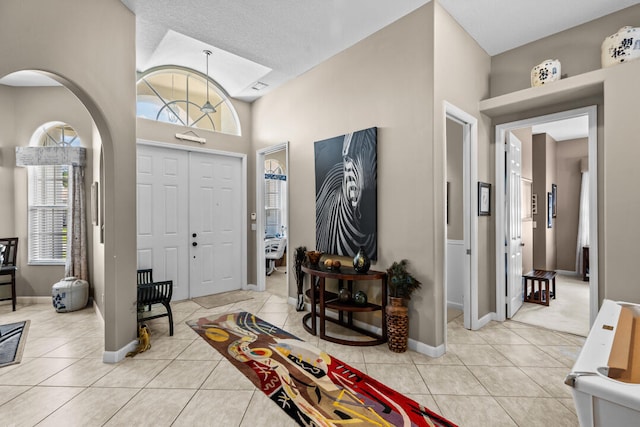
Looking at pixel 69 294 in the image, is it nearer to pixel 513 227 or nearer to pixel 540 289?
pixel 513 227

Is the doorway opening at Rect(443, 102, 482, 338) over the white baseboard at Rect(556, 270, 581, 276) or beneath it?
over

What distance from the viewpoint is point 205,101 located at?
15.7 ft

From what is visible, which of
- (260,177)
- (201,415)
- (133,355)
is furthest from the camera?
(260,177)

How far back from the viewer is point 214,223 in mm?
4926

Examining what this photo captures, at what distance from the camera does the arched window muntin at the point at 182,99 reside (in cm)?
428

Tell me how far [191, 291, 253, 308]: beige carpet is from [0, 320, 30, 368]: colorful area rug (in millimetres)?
1825

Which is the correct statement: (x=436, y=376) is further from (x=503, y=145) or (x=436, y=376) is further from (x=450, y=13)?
(x=450, y=13)

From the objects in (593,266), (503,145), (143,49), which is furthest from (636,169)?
(143,49)

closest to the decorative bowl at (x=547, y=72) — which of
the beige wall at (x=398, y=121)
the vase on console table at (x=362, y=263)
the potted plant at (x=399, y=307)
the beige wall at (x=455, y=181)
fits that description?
the beige wall at (x=455, y=181)

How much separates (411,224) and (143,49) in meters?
3.69

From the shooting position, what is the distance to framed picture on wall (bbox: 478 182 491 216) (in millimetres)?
3461

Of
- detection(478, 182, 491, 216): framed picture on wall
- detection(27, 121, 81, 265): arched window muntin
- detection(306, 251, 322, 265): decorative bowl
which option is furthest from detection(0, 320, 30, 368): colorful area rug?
detection(478, 182, 491, 216): framed picture on wall

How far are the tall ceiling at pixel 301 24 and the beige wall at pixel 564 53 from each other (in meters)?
Answer: 0.08

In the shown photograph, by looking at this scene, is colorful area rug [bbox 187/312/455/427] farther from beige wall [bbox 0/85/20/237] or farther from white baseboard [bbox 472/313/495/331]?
beige wall [bbox 0/85/20/237]
